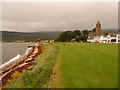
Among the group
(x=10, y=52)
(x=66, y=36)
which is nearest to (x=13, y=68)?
(x=10, y=52)

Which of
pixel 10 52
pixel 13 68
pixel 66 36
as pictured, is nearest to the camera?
pixel 13 68

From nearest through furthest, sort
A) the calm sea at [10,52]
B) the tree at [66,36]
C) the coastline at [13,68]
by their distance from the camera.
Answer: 1. the coastline at [13,68]
2. the calm sea at [10,52]
3. the tree at [66,36]

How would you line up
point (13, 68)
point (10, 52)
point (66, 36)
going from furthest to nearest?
point (66, 36) < point (10, 52) < point (13, 68)

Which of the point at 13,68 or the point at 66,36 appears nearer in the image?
the point at 13,68

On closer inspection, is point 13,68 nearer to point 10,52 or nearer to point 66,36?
point 10,52

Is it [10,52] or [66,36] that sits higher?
[66,36]

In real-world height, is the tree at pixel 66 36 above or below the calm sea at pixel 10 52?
above

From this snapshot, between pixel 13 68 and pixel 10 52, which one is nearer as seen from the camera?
pixel 13 68

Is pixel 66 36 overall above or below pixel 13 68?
above

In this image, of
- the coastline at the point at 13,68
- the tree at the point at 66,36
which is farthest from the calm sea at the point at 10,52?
the tree at the point at 66,36

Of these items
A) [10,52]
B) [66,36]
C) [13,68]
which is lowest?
[10,52]

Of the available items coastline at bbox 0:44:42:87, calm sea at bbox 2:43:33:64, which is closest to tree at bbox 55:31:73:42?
calm sea at bbox 2:43:33:64

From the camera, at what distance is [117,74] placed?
34.6 feet

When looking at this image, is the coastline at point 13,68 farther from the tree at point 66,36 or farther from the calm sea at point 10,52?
the tree at point 66,36
